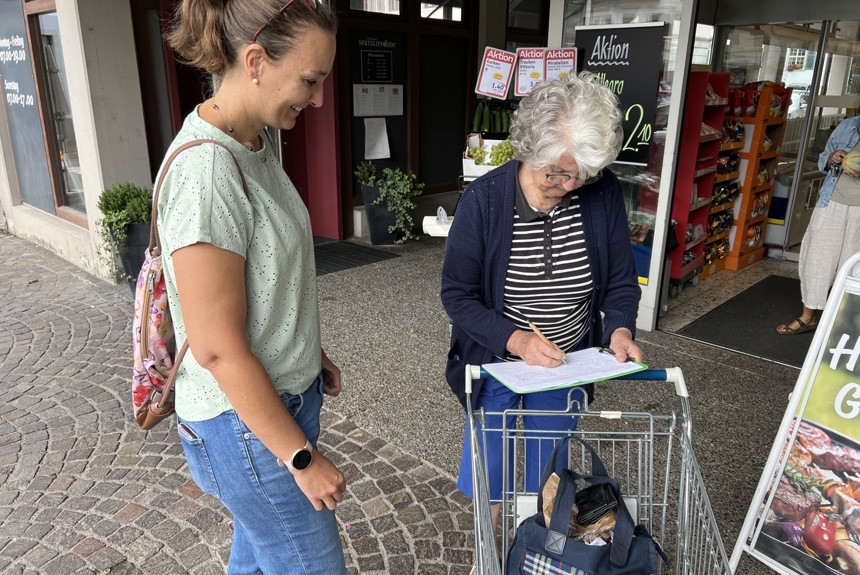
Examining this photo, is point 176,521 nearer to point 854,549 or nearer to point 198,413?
point 198,413

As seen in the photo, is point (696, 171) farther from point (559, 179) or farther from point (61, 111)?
point (61, 111)

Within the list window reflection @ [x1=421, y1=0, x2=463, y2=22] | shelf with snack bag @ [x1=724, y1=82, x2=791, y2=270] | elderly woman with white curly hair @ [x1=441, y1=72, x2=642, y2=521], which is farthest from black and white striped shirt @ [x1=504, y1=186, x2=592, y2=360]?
window reflection @ [x1=421, y1=0, x2=463, y2=22]

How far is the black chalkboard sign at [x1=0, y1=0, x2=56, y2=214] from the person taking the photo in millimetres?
6879

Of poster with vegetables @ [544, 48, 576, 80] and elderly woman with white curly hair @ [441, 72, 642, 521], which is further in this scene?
poster with vegetables @ [544, 48, 576, 80]

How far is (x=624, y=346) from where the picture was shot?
6.76 feet

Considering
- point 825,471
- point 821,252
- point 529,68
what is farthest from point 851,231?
point 825,471

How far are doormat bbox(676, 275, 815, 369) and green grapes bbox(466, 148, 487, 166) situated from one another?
2128mm

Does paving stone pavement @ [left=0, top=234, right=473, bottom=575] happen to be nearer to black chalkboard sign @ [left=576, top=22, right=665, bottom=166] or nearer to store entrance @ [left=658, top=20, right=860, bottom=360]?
black chalkboard sign @ [left=576, top=22, right=665, bottom=166]

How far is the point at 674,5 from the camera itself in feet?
14.9

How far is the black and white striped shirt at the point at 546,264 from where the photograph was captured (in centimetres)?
213

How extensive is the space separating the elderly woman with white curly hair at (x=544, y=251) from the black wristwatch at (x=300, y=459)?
0.84 metres

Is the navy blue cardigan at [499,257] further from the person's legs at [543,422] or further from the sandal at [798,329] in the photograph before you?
the sandal at [798,329]

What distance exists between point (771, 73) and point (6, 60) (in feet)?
28.6

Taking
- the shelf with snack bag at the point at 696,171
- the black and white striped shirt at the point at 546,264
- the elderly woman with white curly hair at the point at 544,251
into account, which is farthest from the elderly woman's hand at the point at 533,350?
the shelf with snack bag at the point at 696,171
